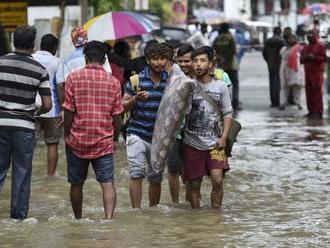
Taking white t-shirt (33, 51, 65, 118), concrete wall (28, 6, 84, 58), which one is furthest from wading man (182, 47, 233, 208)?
concrete wall (28, 6, 84, 58)

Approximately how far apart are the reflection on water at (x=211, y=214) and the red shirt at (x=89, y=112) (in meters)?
0.71

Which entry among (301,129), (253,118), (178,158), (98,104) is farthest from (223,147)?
(253,118)

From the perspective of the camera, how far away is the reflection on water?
8664 mm

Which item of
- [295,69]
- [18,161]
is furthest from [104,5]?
[18,161]

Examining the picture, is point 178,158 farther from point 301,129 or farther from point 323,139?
point 301,129

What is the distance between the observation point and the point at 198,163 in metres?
9.85

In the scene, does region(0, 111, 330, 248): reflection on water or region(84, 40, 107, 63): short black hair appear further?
region(84, 40, 107, 63): short black hair

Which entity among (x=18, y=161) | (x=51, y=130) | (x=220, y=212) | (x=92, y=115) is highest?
(x=92, y=115)

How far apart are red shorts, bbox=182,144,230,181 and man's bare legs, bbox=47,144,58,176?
10.5 feet

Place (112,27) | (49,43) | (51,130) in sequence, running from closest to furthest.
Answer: (49,43), (51,130), (112,27)

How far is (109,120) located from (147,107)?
84 centimetres

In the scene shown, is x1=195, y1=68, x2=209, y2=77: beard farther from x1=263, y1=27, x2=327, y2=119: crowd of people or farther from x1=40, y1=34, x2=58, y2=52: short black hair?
x1=263, y1=27, x2=327, y2=119: crowd of people

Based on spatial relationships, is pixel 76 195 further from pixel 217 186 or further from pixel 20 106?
pixel 217 186

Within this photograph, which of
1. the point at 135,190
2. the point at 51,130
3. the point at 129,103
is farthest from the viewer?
the point at 51,130
